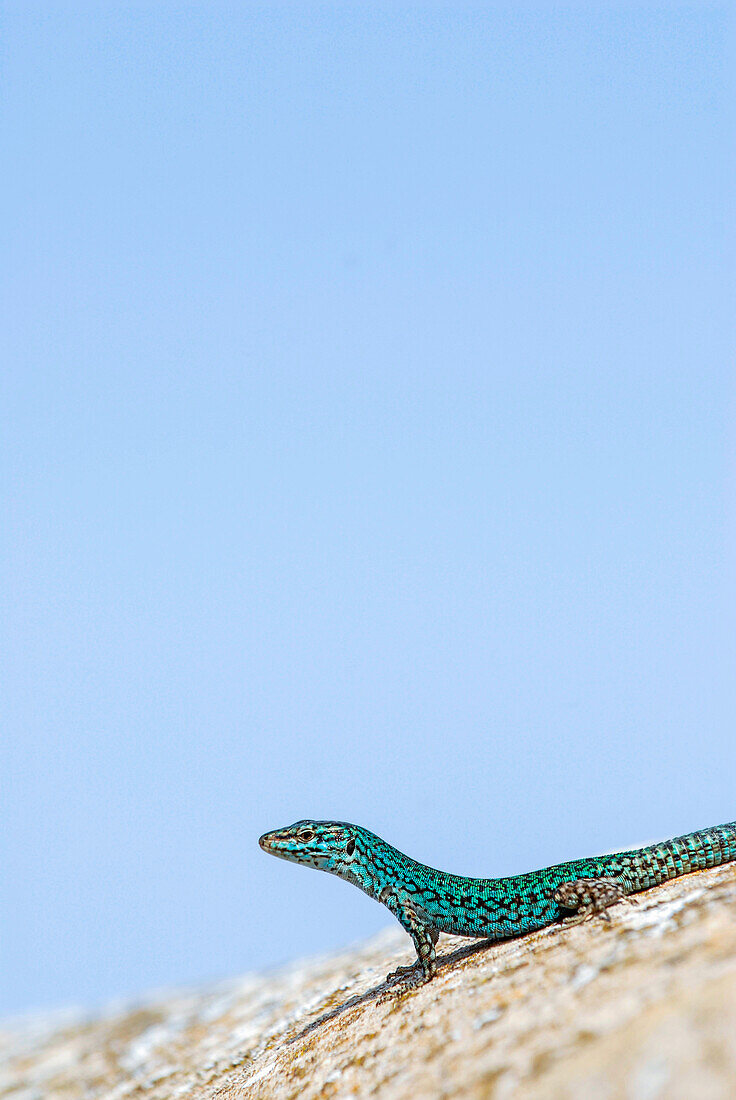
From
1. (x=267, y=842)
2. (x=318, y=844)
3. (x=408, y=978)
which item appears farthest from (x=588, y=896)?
(x=267, y=842)

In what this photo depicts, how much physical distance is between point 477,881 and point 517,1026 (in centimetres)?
334

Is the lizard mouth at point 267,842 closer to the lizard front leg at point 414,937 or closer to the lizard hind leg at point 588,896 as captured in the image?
the lizard front leg at point 414,937

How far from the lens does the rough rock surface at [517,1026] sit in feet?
17.3

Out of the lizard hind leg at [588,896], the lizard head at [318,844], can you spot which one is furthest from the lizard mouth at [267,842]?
the lizard hind leg at [588,896]

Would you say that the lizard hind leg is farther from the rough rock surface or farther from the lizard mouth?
the lizard mouth

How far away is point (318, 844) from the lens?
10.5 meters

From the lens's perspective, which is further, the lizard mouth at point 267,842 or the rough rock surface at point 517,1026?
the lizard mouth at point 267,842

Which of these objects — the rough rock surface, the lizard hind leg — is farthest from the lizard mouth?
the lizard hind leg

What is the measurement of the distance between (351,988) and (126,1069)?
466cm

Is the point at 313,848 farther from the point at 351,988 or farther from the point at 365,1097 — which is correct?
the point at 365,1097

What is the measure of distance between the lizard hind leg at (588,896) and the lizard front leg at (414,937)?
1308 mm

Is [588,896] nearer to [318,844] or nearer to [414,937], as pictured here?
[414,937]

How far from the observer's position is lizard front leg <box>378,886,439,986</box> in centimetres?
948

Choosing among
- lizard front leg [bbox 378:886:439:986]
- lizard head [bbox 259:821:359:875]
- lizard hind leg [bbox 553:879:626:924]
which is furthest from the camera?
lizard head [bbox 259:821:359:875]
